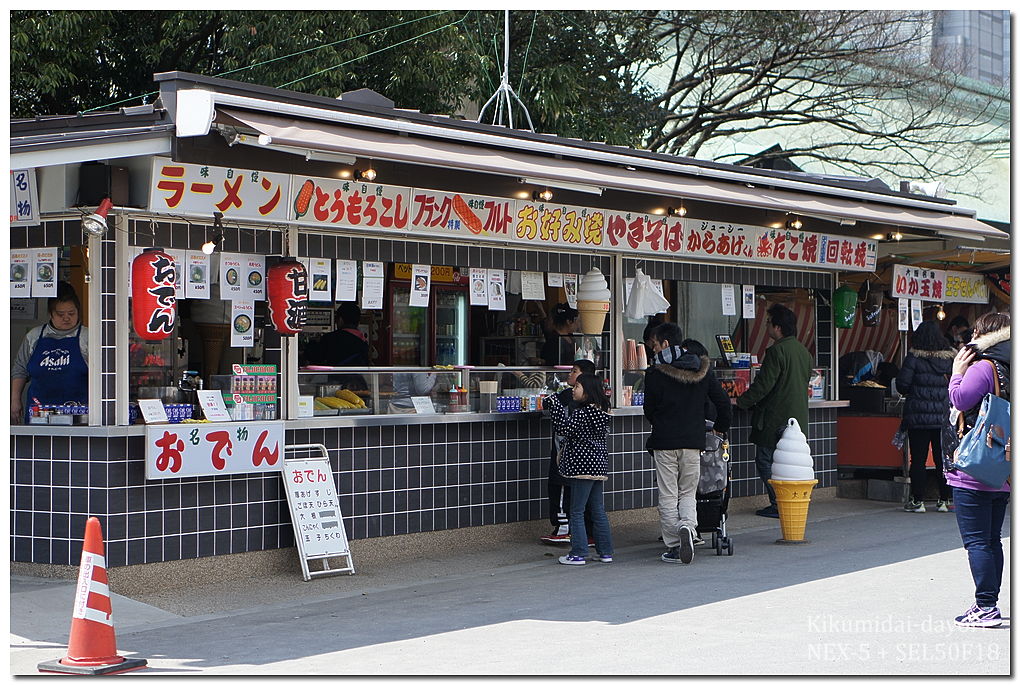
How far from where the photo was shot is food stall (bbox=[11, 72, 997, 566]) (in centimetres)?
854

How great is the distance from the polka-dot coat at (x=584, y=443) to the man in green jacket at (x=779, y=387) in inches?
133

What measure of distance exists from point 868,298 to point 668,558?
6.40 meters

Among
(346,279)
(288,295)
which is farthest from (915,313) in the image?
(288,295)

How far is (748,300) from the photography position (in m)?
A: 13.4

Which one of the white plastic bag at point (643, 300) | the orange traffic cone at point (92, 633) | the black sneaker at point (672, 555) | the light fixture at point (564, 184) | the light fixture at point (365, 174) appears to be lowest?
the black sneaker at point (672, 555)

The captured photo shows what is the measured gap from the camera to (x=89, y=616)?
21.1ft

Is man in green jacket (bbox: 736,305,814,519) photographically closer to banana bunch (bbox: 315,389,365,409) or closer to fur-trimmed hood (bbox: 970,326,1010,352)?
banana bunch (bbox: 315,389,365,409)

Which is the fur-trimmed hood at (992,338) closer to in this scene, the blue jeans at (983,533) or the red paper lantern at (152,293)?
the blue jeans at (983,533)

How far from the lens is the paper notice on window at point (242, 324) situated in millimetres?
9312

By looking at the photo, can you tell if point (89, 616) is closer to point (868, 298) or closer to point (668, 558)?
point (668, 558)

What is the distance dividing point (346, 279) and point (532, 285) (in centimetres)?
207

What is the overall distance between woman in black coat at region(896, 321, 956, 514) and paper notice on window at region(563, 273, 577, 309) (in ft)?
13.0

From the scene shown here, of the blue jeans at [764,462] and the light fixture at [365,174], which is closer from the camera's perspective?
the light fixture at [365,174]

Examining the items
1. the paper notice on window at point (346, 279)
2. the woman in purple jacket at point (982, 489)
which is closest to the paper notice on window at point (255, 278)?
the paper notice on window at point (346, 279)
